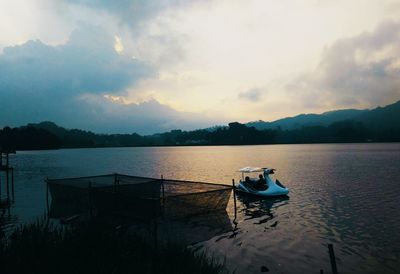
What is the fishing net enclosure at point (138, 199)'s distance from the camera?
1741cm

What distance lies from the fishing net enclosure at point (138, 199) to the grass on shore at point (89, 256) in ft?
11.4

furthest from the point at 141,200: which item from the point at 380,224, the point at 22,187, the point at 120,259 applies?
the point at 22,187

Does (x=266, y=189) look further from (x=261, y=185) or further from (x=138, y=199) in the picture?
(x=138, y=199)

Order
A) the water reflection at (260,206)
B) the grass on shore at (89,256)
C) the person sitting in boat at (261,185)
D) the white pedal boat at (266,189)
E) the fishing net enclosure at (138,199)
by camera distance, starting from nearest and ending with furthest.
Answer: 1. the grass on shore at (89,256)
2. the fishing net enclosure at (138,199)
3. the water reflection at (260,206)
4. the white pedal boat at (266,189)
5. the person sitting in boat at (261,185)

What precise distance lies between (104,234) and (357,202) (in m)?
29.1

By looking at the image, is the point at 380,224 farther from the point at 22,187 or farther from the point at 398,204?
the point at 22,187

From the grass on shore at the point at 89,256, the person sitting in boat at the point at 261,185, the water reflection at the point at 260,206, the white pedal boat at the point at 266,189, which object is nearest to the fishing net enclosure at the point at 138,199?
the grass on shore at the point at 89,256

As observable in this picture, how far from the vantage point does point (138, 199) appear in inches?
656

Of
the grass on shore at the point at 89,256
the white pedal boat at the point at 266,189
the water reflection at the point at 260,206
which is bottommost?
the water reflection at the point at 260,206

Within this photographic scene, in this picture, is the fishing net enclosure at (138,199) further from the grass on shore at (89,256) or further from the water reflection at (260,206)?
the water reflection at (260,206)

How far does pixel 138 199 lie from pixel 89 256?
22.2 feet

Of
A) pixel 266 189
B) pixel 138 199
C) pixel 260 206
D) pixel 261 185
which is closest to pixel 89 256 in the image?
pixel 138 199

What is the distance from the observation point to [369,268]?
15695mm

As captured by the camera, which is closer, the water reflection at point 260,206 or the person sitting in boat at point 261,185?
the water reflection at point 260,206
